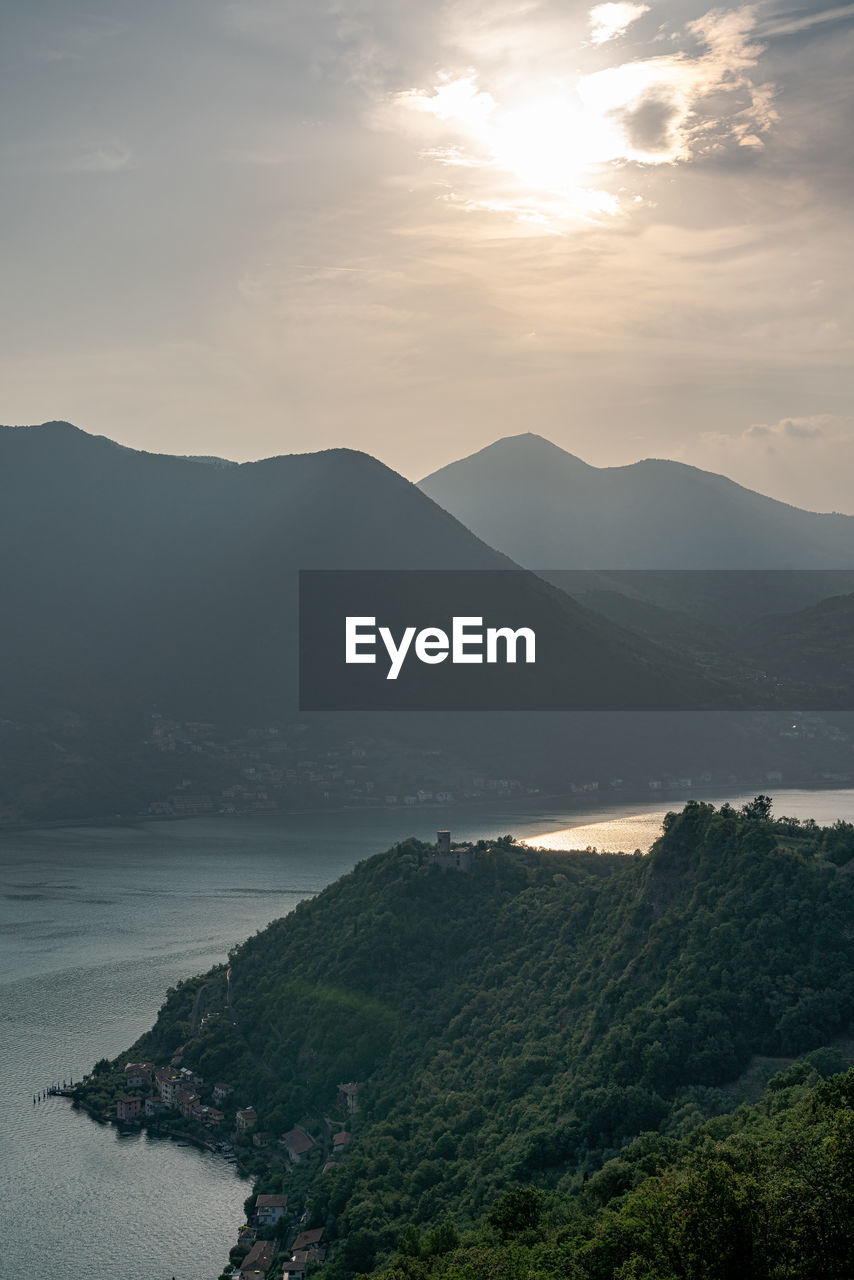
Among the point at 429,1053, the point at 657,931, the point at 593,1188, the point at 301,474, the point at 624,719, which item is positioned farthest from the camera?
the point at 301,474

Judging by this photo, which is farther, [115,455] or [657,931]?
[115,455]

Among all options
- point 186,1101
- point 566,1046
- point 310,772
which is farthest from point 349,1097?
point 310,772

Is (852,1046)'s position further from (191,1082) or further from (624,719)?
(624,719)

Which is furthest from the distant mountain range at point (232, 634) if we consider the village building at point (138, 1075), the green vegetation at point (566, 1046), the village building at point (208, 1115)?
the green vegetation at point (566, 1046)

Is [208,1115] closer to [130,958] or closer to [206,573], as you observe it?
[130,958]

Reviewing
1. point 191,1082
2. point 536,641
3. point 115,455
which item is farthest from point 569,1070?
point 115,455

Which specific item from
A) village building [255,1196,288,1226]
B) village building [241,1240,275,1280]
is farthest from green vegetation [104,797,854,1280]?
village building [255,1196,288,1226]
